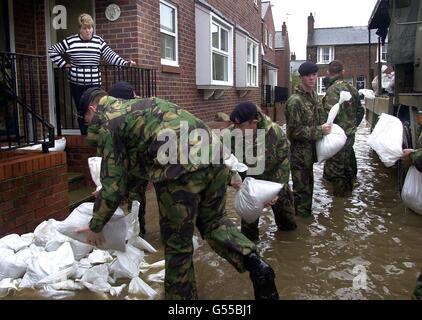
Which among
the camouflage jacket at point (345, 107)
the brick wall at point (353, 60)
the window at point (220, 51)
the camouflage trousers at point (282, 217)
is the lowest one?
the camouflage trousers at point (282, 217)

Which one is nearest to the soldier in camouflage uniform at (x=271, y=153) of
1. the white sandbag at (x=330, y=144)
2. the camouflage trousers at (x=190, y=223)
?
the white sandbag at (x=330, y=144)

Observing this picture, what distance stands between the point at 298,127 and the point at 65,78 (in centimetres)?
355

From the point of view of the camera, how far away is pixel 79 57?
5.80 meters

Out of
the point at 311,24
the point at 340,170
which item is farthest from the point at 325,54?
the point at 340,170

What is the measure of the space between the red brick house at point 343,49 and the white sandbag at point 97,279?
40.6 metres

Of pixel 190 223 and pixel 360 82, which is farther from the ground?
pixel 360 82

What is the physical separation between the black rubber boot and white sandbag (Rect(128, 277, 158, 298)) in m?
0.84

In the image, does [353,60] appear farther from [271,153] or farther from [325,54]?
[271,153]

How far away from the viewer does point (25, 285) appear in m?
3.45

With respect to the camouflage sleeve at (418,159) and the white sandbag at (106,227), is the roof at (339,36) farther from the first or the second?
the white sandbag at (106,227)

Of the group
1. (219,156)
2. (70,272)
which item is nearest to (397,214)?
(219,156)

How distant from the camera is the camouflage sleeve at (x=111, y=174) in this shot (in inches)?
104

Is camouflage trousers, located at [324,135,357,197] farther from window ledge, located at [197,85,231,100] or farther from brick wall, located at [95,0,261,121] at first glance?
window ledge, located at [197,85,231,100]

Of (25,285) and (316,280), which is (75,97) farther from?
(316,280)
